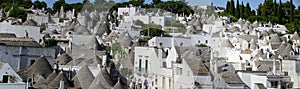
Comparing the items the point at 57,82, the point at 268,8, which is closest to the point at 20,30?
the point at 57,82

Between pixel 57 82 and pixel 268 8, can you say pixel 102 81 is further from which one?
pixel 268 8

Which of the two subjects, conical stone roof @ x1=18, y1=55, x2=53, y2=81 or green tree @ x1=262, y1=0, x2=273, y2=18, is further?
green tree @ x1=262, y1=0, x2=273, y2=18

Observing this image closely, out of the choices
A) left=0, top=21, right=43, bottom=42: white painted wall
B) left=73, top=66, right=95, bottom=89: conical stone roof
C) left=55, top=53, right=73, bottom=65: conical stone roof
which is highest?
left=0, top=21, right=43, bottom=42: white painted wall

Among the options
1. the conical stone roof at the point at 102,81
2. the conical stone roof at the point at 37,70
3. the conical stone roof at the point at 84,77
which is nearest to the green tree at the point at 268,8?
the conical stone roof at the point at 37,70

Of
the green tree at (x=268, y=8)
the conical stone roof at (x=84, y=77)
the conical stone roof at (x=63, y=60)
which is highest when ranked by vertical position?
the conical stone roof at (x=84, y=77)

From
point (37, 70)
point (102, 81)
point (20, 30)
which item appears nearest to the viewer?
point (102, 81)

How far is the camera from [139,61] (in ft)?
24.1

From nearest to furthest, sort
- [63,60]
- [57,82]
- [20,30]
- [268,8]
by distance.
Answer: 1. [57,82]
2. [63,60]
3. [20,30]
4. [268,8]

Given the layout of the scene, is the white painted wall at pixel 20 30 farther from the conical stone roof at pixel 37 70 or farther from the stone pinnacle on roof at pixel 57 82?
the stone pinnacle on roof at pixel 57 82

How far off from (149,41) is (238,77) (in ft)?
14.3

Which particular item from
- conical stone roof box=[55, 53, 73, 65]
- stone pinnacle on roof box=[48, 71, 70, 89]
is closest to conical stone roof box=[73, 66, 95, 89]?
stone pinnacle on roof box=[48, 71, 70, 89]

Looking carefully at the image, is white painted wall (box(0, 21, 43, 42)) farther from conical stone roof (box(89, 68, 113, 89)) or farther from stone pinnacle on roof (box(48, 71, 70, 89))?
conical stone roof (box(89, 68, 113, 89))

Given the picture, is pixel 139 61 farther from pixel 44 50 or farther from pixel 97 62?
pixel 44 50

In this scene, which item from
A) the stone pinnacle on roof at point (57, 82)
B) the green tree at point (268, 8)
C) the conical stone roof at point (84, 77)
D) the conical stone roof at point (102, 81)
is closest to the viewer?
the conical stone roof at point (102, 81)
